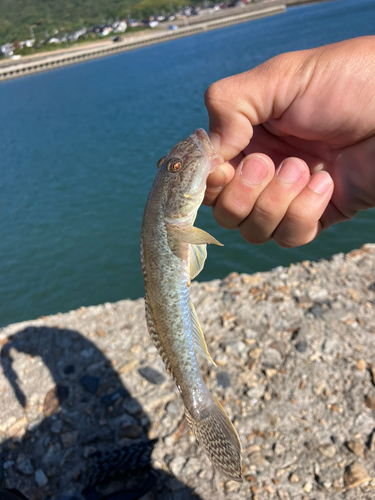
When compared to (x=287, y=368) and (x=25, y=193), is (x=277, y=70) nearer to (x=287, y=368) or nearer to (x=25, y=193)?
(x=287, y=368)

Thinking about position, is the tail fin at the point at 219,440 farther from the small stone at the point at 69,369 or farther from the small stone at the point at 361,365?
the small stone at the point at 69,369

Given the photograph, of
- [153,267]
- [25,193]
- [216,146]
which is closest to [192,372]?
[153,267]

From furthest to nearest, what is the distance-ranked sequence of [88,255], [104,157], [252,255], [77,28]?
[77,28] < [104,157] < [88,255] < [252,255]

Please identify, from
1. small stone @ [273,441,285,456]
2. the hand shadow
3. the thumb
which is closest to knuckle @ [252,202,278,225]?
the thumb

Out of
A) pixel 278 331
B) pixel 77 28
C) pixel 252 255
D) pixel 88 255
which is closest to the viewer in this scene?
→ pixel 278 331

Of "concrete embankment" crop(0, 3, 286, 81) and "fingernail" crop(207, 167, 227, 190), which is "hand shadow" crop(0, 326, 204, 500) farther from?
"concrete embankment" crop(0, 3, 286, 81)

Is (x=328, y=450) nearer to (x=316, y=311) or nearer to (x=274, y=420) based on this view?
(x=274, y=420)

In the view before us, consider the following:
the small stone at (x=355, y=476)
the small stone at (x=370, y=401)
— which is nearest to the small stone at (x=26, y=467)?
the small stone at (x=355, y=476)

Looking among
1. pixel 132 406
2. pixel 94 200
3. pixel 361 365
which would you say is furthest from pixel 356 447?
pixel 94 200
